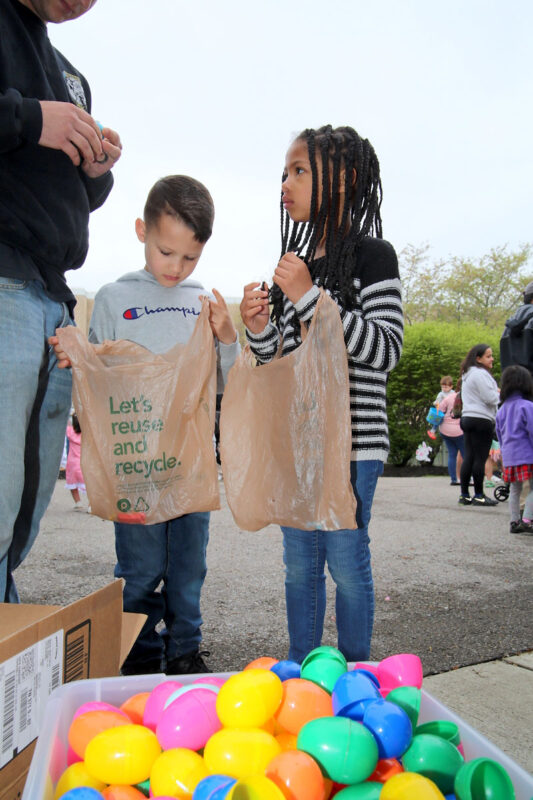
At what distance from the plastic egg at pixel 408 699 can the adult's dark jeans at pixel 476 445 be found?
224 inches

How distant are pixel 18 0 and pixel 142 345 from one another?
987 millimetres

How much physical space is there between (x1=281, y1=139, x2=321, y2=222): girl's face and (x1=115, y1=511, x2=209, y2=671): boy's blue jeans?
3.29 feet

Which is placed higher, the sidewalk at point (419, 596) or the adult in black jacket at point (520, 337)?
the adult in black jacket at point (520, 337)

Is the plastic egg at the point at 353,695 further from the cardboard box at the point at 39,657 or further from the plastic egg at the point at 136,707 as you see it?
the cardboard box at the point at 39,657

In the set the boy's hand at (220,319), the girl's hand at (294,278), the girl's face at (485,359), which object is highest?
the girl's face at (485,359)

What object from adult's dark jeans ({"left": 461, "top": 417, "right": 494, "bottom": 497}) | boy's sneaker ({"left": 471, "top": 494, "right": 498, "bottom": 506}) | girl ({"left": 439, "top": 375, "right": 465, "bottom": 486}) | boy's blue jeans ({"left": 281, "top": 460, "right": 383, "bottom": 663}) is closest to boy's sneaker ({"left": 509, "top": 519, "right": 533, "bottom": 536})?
adult's dark jeans ({"left": 461, "top": 417, "right": 494, "bottom": 497})

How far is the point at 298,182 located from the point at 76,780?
5.04 feet

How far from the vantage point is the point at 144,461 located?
1.81 m

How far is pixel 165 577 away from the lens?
6.72ft

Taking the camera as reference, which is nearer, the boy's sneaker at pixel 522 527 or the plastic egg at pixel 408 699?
the plastic egg at pixel 408 699

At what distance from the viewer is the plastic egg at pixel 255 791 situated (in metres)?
0.67

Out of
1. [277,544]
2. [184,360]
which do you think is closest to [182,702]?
[184,360]

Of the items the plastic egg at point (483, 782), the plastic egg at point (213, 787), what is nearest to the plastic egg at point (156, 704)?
the plastic egg at point (213, 787)

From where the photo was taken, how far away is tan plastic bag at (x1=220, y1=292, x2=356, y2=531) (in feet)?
5.12
